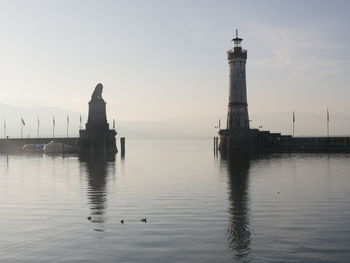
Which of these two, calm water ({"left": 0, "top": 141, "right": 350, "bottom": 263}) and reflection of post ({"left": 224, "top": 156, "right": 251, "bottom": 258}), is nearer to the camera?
calm water ({"left": 0, "top": 141, "right": 350, "bottom": 263})

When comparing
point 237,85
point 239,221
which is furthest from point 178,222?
point 237,85

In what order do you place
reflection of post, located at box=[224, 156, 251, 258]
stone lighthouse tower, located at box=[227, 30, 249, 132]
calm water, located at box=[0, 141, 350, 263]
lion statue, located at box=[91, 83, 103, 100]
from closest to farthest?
calm water, located at box=[0, 141, 350, 263] → reflection of post, located at box=[224, 156, 251, 258] → stone lighthouse tower, located at box=[227, 30, 249, 132] → lion statue, located at box=[91, 83, 103, 100]

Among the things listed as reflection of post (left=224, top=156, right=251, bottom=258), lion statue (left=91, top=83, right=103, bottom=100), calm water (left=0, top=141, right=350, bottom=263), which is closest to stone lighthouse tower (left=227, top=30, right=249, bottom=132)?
lion statue (left=91, top=83, right=103, bottom=100)

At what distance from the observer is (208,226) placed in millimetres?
24797

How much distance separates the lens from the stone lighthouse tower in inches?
4077

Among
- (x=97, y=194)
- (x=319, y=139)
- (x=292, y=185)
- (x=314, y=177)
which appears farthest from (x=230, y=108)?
(x=97, y=194)

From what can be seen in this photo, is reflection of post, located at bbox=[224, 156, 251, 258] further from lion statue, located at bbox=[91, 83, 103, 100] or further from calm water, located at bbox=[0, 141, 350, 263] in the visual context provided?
lion statue, located at bbox=[91, 83, 103, 100]

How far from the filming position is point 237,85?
10344cm

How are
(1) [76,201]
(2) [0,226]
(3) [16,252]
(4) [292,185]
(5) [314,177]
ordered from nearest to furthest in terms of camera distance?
(3) [16,252] < (2) [0,226] < (1) [76,201] < (4) [292,185] < (5) [314,177]

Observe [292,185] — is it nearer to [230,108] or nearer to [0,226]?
[0,226]

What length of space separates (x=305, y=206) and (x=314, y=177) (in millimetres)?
22882

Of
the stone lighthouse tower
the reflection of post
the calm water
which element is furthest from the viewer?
the stone lighthouse tower

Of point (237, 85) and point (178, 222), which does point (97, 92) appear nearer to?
point (237, 85)

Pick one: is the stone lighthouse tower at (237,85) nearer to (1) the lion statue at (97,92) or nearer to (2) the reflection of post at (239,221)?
(1) the lion statue at (97,92)
